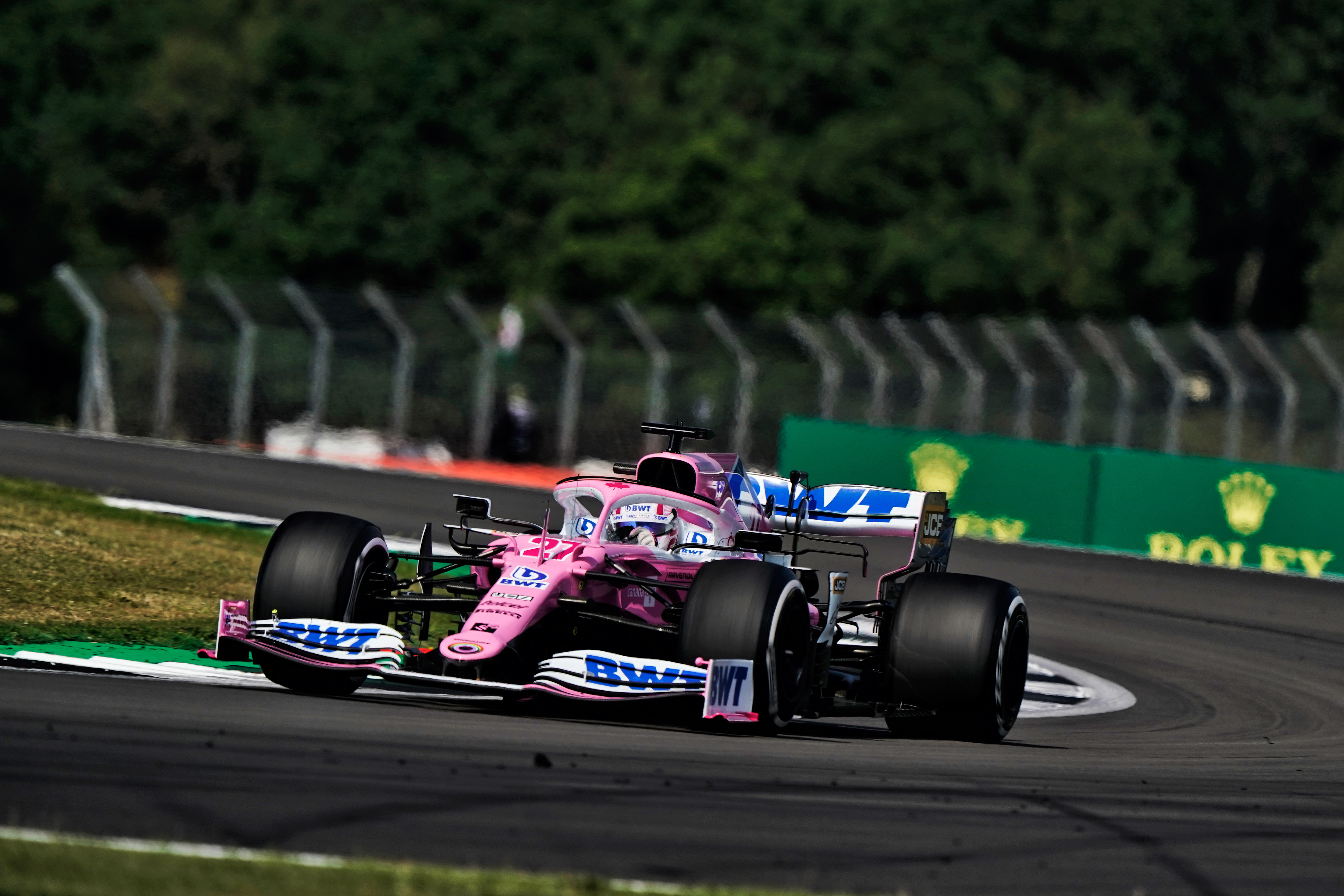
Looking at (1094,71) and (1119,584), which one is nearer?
(1119,584)

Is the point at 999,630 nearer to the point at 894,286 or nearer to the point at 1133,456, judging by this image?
the point at 1133,456

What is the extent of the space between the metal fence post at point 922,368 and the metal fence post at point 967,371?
1.07 feet

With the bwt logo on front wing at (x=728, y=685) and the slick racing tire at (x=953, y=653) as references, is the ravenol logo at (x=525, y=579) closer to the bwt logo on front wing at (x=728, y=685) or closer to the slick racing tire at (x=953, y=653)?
the bwt logo on front wing at (x=728, y=685)

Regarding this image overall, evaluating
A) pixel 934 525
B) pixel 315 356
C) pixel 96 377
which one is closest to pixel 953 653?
pixel 934 525

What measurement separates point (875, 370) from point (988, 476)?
483cm

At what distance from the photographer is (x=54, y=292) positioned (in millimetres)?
43219

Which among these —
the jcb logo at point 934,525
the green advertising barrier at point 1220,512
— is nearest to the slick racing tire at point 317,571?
the jcb logo at point 934,525

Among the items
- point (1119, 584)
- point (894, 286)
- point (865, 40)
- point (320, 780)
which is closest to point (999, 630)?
point (320, 780)

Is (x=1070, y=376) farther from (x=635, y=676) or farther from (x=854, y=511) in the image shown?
(x=635, y=676)

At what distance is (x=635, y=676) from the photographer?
8953 millimetres

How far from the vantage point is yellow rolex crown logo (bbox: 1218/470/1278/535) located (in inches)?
898

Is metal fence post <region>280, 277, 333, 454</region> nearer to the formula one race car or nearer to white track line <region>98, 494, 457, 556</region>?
white track line <region>98, 494, 457, 556</region>

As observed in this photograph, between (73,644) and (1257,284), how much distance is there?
6587 cm

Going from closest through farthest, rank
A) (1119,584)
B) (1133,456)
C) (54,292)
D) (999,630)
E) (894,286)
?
(999,630) → (1119,584) → (1133,456) → (54,292) → (894,286)
